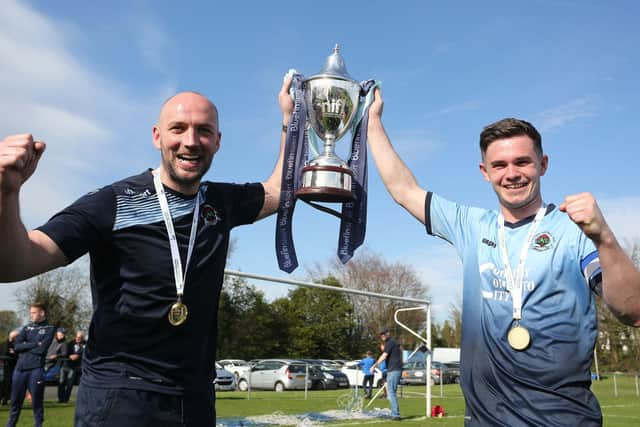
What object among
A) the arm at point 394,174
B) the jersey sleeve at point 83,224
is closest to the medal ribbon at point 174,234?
the jersey sleeve at point 83,224

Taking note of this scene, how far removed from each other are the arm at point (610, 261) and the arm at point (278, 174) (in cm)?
189

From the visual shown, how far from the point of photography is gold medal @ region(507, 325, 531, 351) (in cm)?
291

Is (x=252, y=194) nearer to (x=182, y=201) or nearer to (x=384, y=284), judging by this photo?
(x=182, y=201)

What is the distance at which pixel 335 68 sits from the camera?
4340 millimetres

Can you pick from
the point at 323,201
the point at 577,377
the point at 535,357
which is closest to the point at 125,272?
the point at 323,201

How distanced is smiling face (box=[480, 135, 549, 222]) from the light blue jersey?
16cm

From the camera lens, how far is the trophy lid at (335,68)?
4281 millimetres

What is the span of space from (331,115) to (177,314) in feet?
6.43

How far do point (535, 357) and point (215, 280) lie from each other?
160 cm

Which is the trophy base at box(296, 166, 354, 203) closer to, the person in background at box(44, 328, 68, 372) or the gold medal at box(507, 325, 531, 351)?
the gold medal at box(507, 325, 531, 351)

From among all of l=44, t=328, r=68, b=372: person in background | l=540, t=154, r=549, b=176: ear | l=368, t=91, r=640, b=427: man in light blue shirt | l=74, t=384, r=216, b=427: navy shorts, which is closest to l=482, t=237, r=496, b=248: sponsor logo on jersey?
l=368, t=91, r=640, b=427: man in light blue shirt

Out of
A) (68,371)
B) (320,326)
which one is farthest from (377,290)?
(68,371)

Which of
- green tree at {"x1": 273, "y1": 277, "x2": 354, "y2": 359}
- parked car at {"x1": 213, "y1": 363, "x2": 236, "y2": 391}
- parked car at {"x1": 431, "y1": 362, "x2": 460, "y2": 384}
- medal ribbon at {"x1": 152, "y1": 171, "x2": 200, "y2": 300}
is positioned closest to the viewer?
medal ribbon at {"x1": 152, "y1": 171, "x2": 200, "y2": 300}

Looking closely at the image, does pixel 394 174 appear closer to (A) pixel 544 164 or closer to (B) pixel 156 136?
(A) pixel 544 164
